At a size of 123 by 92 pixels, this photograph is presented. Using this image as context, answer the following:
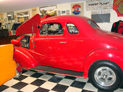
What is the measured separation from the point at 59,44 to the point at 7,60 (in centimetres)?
112

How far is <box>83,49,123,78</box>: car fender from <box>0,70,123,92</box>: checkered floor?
1.14 ft

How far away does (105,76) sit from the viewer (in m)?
2.08

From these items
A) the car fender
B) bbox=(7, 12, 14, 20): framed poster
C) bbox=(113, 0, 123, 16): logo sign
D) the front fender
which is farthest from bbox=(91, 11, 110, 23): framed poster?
bbox=(7, 12, 14, 20): framed poster

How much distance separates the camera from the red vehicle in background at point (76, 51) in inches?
78.5

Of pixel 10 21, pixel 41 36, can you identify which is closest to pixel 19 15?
pixel 10 21

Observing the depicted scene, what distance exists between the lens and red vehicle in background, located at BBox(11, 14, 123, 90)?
2.00 metres

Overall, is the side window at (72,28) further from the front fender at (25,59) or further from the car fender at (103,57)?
the front fender at (25,59)

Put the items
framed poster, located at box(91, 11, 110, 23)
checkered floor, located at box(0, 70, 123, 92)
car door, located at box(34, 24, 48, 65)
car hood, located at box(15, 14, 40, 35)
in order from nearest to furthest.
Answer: checkered floor, located at box(0, 70, 123, 92), car door, located at box(34, 24, 48, 65), car hood, located at box(15, 14, 40, 35), framed poster, located at box(91, 11, 110, 23)

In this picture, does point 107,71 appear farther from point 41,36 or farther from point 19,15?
point 19,15

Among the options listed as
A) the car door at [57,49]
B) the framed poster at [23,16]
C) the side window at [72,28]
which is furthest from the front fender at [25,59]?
the framed poster at [23,16]

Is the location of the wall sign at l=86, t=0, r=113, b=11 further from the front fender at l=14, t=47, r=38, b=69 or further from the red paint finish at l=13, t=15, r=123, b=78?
the front fender at l=14, t=47, r=38, b=69

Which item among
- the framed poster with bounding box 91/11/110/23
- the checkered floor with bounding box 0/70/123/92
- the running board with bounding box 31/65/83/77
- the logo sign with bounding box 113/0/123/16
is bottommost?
the checkered floor with bounding box 0/70/123/92

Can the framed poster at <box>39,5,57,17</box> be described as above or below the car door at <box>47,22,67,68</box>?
above

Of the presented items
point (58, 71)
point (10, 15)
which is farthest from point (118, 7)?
point (10, 15)
